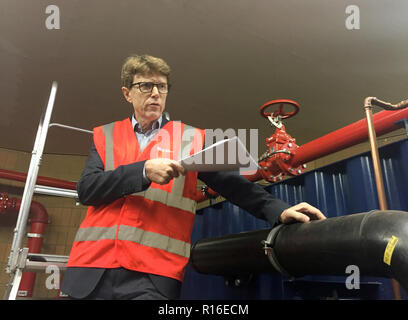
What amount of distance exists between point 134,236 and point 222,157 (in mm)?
347

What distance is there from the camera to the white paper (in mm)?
812

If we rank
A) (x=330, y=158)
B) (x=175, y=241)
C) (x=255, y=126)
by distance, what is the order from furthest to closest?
(x=330, y=158), (x=255, y=126), (x=175, y=241)

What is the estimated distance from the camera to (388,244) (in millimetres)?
769

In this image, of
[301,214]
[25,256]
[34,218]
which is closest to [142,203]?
[301,214]

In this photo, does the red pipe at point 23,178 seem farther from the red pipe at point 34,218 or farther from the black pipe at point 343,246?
the black pipe at point 343,246

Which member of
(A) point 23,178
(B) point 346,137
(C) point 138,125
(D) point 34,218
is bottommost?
(C) point 138,125

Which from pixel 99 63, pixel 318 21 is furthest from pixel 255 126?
pixel 99 63

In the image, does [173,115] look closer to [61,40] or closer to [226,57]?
[226,57]

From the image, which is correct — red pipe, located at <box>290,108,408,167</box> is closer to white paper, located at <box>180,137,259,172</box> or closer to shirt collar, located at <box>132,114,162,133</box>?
white paper, located at <box>180,137,259,172</box>

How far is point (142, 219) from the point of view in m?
0.97

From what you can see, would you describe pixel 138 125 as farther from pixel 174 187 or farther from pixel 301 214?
pixel 301 214

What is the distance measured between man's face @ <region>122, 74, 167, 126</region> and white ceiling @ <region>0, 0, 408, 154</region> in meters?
1.45

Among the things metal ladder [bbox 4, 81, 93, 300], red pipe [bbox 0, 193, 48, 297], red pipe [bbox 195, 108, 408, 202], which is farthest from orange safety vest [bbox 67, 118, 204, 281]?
red pipe [bbox 0, 193, 48, 297]

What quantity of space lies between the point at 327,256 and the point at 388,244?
186 millimetres
